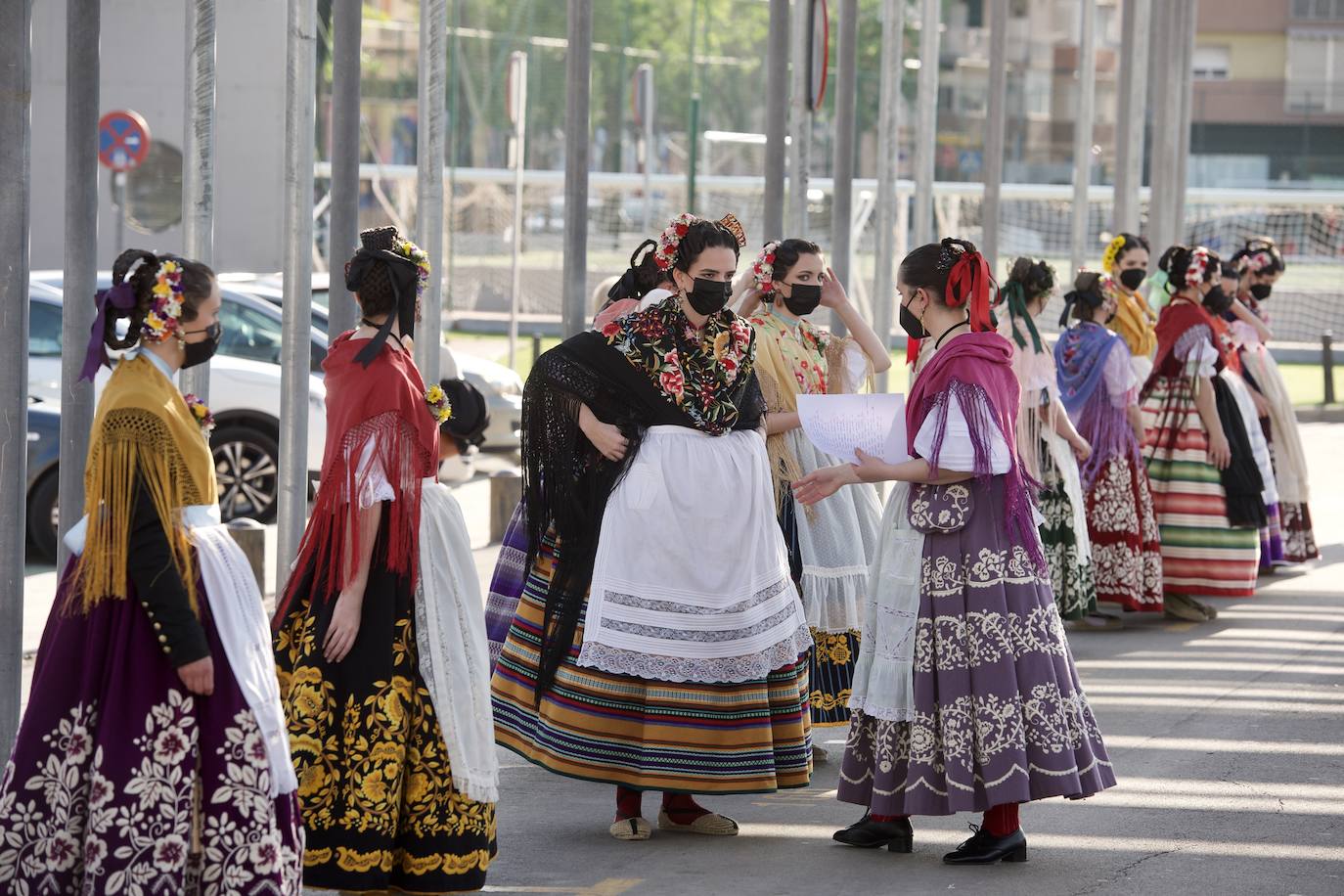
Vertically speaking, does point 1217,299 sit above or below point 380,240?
below

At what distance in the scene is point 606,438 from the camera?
6.02 metres

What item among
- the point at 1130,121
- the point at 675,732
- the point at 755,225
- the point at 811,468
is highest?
the point at 1130,121

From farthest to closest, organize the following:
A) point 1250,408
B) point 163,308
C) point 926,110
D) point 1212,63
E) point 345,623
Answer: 1. point 1212,63
2. point 926,110
3. point 1250,408
4. point 345,623
5. point 163,308

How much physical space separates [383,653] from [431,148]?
523cm

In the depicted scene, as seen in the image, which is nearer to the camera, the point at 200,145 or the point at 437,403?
the point at 437,403

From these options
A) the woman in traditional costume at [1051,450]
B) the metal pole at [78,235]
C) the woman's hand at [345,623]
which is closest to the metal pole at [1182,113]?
the woman in traditional costume at [1051,450]

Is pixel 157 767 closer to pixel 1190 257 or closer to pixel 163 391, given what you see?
pixel 163 391

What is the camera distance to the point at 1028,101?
58.8 meters

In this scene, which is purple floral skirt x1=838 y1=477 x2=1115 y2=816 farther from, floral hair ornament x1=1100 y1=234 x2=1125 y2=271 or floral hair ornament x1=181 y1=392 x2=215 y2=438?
floral hair ornament x1=1100 y1=234 x2=1125 y2=271

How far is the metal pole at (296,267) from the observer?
8867 millimetres

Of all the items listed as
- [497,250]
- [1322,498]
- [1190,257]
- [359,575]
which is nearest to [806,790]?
[359,575]

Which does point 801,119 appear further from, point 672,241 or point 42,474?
point 672,241

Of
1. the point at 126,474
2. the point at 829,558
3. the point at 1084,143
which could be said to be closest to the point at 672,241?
the point at 829,558

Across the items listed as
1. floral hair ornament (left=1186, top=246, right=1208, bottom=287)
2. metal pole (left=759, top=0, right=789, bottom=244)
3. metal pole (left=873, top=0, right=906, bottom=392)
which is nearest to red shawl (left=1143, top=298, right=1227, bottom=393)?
floral hair ornament (left=1186, top=246, right=1208, bottom=287)
